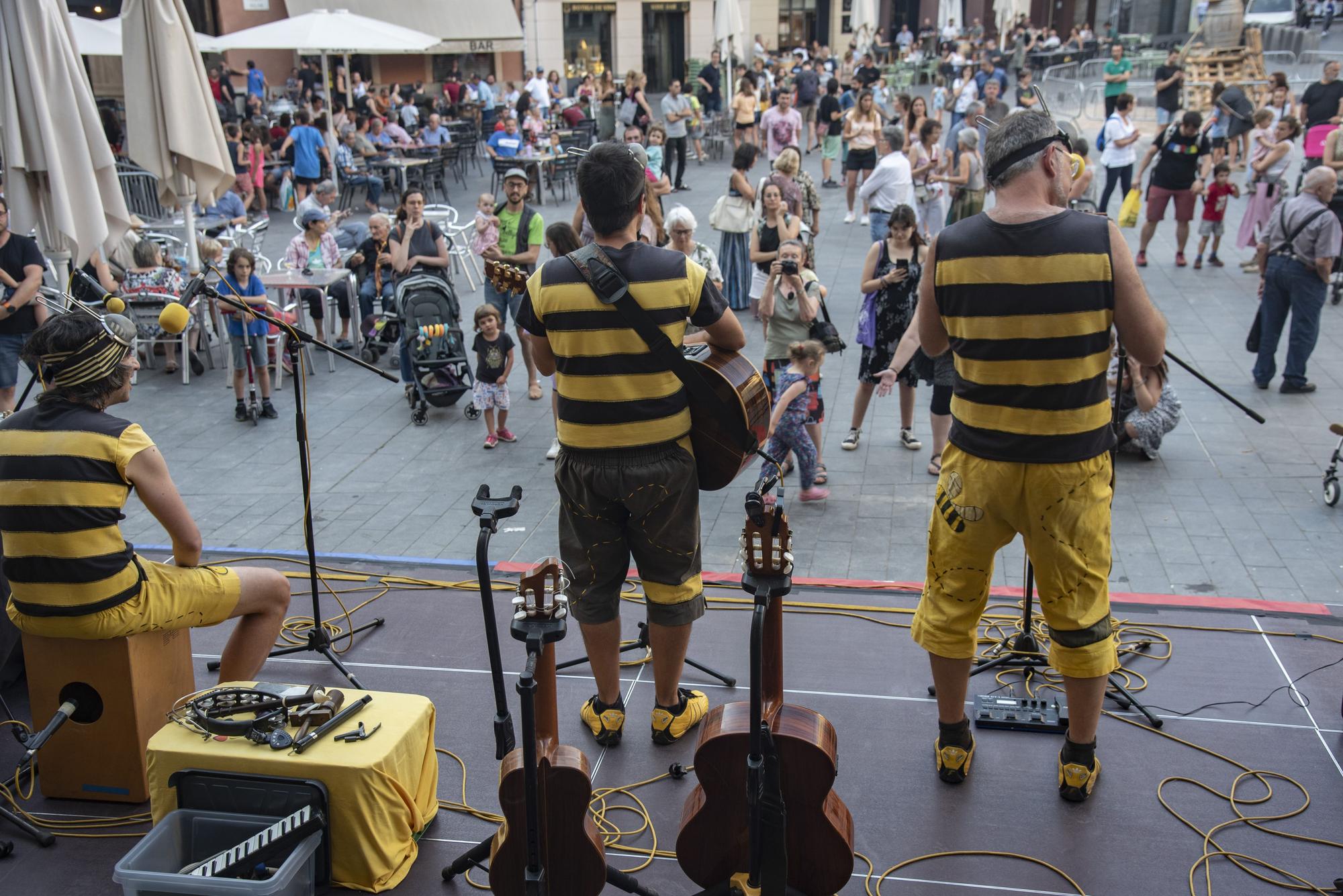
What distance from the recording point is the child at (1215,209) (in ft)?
37.4

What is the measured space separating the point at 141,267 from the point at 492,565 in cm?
567

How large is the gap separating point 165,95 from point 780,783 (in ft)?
24.4

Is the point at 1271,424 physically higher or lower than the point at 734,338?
lower

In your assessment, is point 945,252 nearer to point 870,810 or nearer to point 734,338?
point 734,338

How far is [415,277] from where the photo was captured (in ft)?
29.6

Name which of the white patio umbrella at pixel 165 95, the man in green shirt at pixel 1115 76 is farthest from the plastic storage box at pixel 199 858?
the man in green shirt at pixel 1115 76

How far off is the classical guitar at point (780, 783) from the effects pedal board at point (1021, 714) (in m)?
1.18

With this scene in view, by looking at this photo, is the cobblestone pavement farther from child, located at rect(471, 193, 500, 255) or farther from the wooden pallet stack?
the wooden pallet stack

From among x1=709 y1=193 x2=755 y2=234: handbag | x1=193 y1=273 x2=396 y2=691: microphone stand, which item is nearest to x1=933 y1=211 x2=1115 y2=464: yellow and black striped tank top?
x1=193 y1=273 x2=396 y2=691: microphone stand

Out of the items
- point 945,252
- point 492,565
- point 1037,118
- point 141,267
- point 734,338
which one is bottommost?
point 492,565

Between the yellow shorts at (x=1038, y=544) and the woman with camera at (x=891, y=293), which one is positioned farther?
the woman with camera at (x=891, y=293)

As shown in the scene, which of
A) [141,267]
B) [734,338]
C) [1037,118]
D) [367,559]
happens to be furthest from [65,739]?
[141,267]

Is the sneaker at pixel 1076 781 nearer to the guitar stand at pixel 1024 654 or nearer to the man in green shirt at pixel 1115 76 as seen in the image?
the guitar stand at pixel 1024 654

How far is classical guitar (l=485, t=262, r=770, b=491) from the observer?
375 centimetres
